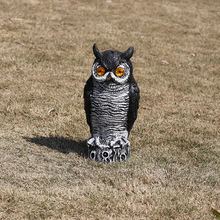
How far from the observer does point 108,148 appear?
14.9 feet

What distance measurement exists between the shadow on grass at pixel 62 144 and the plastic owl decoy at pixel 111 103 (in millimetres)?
425

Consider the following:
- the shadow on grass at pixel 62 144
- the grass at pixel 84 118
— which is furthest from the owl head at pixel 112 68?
the shadow on grass at pixel 62 144

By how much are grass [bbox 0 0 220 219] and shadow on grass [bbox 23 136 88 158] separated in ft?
0.04

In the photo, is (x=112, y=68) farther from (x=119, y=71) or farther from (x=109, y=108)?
(x=109, y=108)

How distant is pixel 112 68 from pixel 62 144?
1525 mm

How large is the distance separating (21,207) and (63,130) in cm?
220

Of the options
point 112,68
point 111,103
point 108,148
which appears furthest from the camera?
point 108,148

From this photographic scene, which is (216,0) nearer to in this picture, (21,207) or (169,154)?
(169,154)

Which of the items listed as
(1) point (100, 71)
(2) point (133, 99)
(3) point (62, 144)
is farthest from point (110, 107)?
(3) point (62, 144)

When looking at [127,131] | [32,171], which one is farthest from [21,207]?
[127,131]

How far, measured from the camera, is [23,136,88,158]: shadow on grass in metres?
5.04

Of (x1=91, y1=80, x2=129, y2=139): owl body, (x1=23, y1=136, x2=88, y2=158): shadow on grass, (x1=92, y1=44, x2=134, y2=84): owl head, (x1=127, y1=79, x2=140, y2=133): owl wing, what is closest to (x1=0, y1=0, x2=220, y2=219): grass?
(x1=23, y1=136, x2=88, y2=158): shadow on grass

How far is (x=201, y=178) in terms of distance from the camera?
4363 millimetres

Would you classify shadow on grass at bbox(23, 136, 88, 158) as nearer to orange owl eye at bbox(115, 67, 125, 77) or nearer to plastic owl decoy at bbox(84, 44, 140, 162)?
plastic owl decoy at bbox(84, 44, 140, 162)
